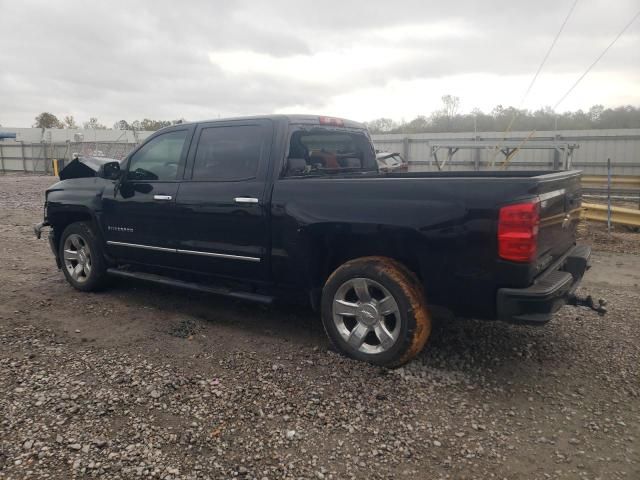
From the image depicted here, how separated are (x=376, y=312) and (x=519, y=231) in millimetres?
1194

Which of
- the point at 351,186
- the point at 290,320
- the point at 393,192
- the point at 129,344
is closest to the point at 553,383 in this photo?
the point at 393,192

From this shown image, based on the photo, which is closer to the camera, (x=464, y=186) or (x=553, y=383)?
(x=464, y=186)

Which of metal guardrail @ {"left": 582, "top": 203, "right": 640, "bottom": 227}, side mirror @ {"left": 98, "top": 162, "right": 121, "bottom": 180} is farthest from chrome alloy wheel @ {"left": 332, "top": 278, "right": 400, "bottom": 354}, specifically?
metal guardrail @ {"left": 582, "top": 203, "right": 640, "bottom": 227}

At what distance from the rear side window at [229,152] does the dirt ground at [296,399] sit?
1.39 meters

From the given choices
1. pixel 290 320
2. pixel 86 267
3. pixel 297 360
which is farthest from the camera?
pixel 86 267

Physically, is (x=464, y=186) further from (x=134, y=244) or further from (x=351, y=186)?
(x=134, y=244)

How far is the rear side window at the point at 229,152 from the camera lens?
447 cm

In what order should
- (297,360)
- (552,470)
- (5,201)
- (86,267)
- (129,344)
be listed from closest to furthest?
(552,470)
(297,360)
(129,344)
(86,267)
(5,201)

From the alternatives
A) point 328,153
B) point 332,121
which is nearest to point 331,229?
point 328,153

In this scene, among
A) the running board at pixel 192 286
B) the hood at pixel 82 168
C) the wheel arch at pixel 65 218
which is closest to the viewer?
the running board at pixel 192 286

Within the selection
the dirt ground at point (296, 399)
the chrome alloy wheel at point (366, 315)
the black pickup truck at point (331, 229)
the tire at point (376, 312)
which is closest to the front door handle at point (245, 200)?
the black pickup truck at point (331, 229)

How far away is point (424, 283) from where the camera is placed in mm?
3627

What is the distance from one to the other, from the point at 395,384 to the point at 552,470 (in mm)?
1157

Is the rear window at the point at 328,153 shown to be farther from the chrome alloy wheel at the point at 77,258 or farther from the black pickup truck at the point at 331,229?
the chrome alloy wheel at the point at 77,258
